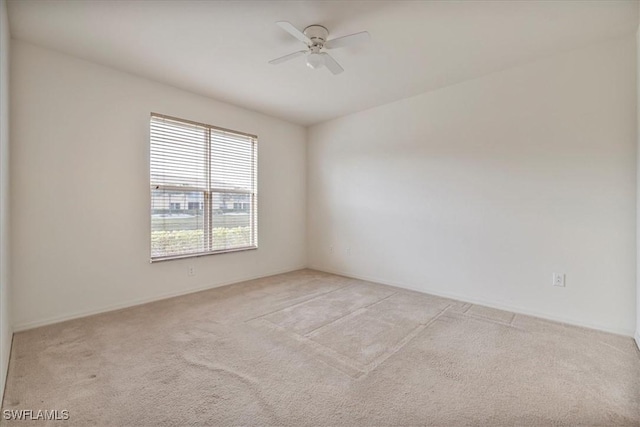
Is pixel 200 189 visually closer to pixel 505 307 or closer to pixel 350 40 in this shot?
pixel 350 40

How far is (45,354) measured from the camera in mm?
2248

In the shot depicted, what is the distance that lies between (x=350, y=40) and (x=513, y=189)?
232cm

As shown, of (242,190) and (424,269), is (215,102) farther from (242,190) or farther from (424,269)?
(424,269)

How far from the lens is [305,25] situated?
7.98ft

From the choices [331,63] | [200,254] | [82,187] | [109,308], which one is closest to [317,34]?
[331,63]

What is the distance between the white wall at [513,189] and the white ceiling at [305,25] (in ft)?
1.20

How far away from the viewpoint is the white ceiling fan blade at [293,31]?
212 centimetres

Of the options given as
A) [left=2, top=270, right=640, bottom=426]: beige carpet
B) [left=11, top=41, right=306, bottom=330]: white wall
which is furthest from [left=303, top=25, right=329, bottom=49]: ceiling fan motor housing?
[left=2, top=270, right=640, bottom=426]: beige carpet

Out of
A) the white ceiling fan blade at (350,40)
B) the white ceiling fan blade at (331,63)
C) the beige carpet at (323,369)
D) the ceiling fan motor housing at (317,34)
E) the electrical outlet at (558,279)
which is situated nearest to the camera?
the beige carpet at (323,369)

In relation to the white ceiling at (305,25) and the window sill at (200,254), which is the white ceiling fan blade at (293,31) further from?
the window sill at (200,254)

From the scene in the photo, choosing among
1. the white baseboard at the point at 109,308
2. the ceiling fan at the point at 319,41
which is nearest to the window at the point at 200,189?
the white baseboard at the point at 109,308

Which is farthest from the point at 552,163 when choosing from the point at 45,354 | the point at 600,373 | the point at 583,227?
the point at 45,354

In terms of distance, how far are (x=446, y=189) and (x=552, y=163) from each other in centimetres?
107

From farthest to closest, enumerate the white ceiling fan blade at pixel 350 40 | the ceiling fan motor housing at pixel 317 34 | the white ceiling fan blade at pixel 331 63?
the white ceiling fan blade at pixel 331 63 → the ceiling fan motor housing at pixel 317 34 → the white ceiling fan blade at pixel 350 40
